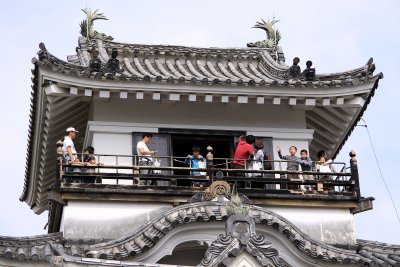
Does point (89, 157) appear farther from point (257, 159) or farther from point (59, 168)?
point (257, 159)

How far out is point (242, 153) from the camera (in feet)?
84.6

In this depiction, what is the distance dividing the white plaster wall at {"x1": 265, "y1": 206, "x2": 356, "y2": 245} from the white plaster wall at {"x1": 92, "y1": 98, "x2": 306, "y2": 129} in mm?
2843

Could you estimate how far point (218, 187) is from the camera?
24438mm

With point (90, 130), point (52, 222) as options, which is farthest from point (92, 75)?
point (52, 222)

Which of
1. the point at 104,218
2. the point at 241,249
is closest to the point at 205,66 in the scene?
the point at 104,218

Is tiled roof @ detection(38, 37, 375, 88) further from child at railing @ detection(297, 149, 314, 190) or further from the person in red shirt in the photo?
child at railing @ detection(297, 149, 314, 190)

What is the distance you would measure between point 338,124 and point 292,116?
1.36 metres

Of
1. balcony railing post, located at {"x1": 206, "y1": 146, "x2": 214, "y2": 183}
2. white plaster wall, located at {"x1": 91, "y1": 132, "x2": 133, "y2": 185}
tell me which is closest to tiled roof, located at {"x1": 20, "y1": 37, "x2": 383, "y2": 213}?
white plaster wall, located at {"x1": 91, "y1": 132, "x2": 133, "y2": 185}

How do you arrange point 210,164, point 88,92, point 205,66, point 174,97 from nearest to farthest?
point 210,164 < point 88,92 < point 174,97 < point 205,66

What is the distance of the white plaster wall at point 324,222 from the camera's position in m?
25.2

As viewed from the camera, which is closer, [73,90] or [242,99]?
[73,90]

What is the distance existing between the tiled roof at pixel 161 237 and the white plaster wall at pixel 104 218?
0.25 m

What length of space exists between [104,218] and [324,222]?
178 inches

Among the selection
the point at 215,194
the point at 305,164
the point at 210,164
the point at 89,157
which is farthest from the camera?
the point at 305,164
